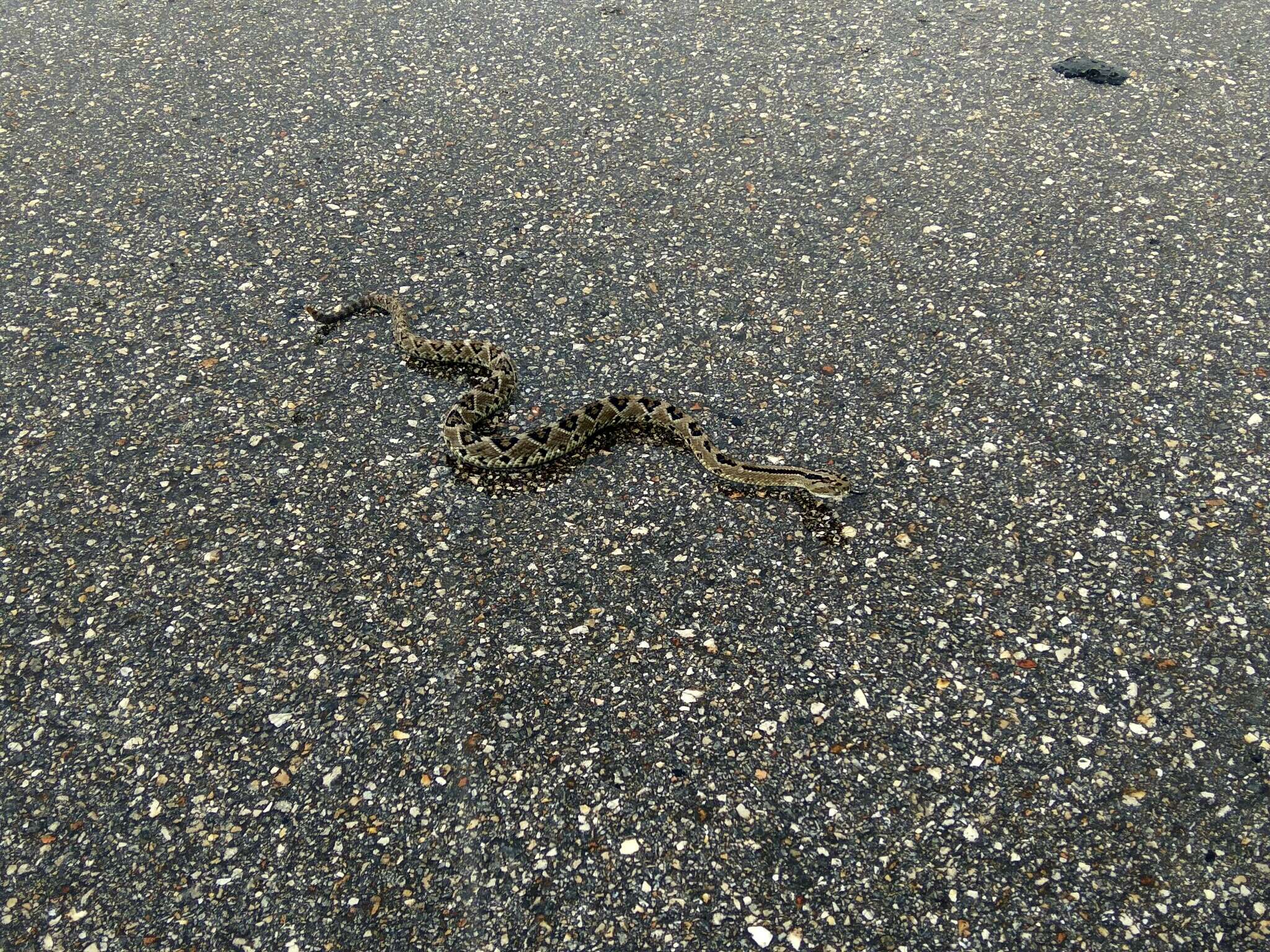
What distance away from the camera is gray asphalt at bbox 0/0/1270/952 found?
13.7ft

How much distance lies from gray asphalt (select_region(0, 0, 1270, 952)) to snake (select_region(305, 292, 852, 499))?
0.14 metres

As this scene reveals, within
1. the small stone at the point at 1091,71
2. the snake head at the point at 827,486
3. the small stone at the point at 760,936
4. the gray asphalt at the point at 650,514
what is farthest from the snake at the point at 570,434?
the small stone at the point at 1091,71

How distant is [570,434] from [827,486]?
161cm

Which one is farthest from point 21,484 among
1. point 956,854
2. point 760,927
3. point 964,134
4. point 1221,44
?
point 1221,44

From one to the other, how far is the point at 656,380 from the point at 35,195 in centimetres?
582

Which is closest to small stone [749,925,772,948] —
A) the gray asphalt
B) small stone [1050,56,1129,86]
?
the gray asphalt

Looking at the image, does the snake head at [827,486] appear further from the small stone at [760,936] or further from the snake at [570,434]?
the small stone at [760,936]

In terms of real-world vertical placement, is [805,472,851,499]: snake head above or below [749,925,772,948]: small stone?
above

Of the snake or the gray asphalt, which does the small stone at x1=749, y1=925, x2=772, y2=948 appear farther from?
the snake

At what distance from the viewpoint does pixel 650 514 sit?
5766 mm

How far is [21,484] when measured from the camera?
19.6 feet

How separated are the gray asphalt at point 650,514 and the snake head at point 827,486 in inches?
4.3

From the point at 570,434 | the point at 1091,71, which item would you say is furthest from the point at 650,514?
the point at 1091,71

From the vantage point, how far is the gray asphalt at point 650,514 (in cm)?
417
